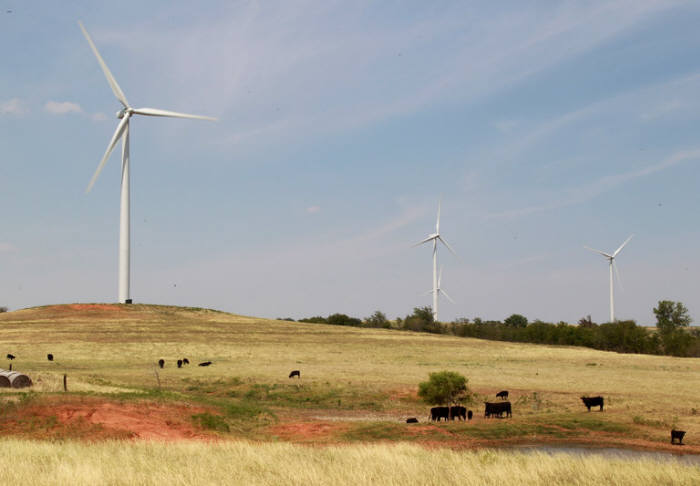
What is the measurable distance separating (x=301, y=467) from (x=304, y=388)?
3155 cm

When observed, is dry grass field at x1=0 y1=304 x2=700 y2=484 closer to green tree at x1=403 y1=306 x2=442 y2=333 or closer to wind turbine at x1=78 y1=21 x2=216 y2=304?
wind turbine at x1=78 y1=21 x2=216 y2=304

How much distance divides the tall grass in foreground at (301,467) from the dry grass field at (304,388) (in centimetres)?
24

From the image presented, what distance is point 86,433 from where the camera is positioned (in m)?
25.8

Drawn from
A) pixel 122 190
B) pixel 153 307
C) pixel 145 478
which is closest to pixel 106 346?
pixel 122 190

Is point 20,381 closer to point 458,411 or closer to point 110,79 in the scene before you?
point 458,411

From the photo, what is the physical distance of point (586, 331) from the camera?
445ft

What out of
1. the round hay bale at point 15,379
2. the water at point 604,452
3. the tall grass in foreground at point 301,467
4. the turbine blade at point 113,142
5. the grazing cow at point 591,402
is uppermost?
the turbine blade at point 113,142

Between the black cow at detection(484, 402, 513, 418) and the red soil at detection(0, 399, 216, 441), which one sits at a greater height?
the red soil at detection(0, 399, 216, 441)

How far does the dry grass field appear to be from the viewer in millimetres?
26688

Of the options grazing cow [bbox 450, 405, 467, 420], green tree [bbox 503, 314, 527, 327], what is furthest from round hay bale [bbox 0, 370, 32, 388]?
green tree [bbox 503, 314, 527, 327]

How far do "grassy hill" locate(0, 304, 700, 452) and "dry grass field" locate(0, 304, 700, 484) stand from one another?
0.13 metres

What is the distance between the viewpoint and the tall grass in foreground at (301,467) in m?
15.0

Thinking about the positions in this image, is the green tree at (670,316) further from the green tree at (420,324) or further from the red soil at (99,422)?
the red soil at (99,422)

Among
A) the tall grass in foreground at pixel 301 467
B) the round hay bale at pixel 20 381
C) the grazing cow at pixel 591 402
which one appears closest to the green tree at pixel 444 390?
the grazing cow at pixel 591 402
